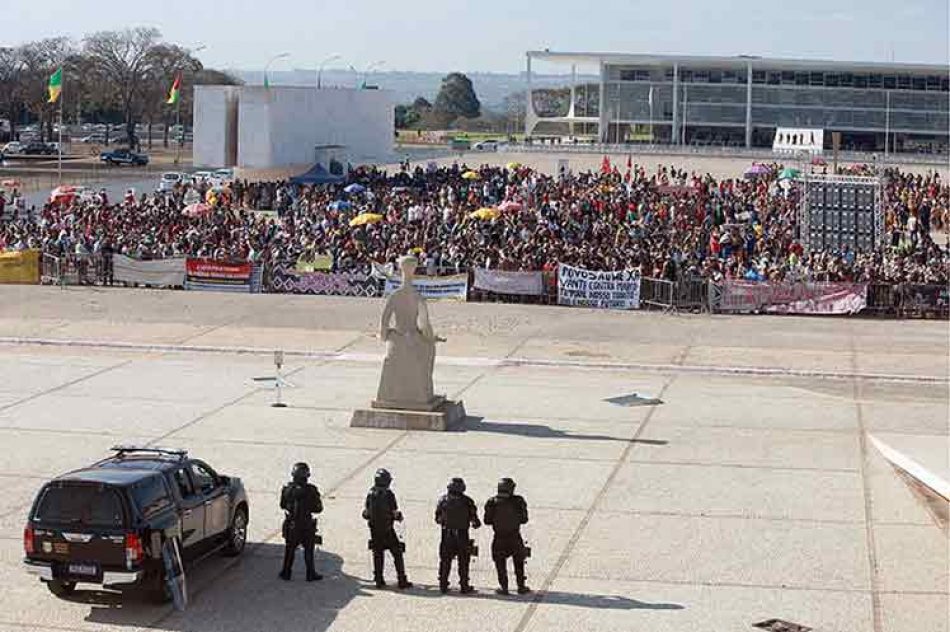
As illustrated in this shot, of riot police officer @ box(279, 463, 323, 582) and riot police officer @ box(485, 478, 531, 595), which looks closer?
riot police officer @ box(485, 478, 531, 595)

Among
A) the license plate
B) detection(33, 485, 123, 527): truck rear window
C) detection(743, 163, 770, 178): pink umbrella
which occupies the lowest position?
the license plate

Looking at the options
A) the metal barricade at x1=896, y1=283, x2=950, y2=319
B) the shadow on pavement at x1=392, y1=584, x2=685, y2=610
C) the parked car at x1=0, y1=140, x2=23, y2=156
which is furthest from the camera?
the parked car at x1=0, y1=140, x2=23, y2=156

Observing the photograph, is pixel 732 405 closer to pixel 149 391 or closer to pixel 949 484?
pixel 949 484

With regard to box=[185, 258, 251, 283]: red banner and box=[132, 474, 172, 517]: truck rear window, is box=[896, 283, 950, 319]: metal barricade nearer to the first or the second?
box=[185, 258, 251, 283]: red banner

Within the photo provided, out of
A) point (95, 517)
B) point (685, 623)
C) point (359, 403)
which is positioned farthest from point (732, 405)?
point (95, 517)

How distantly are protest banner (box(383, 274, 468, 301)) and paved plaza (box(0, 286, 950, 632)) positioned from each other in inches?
37.9

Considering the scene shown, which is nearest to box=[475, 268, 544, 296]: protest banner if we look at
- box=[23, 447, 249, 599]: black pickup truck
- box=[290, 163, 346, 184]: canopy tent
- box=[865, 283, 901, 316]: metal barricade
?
box=[865, 283, 901, 316]: metal barricade

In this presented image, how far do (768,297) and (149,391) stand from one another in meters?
15.9

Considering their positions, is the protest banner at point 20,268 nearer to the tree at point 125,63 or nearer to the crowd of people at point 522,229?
the crowd of people at point 522,229

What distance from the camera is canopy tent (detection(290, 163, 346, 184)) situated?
6806 centimetres

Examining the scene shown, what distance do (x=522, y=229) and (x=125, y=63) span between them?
99465 mm

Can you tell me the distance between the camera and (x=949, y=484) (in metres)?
18.1

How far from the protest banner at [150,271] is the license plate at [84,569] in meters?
26.8

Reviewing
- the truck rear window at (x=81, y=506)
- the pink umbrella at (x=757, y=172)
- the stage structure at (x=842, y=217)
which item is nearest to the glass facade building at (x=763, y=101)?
the pink umbrella at (x=757, y=172)
